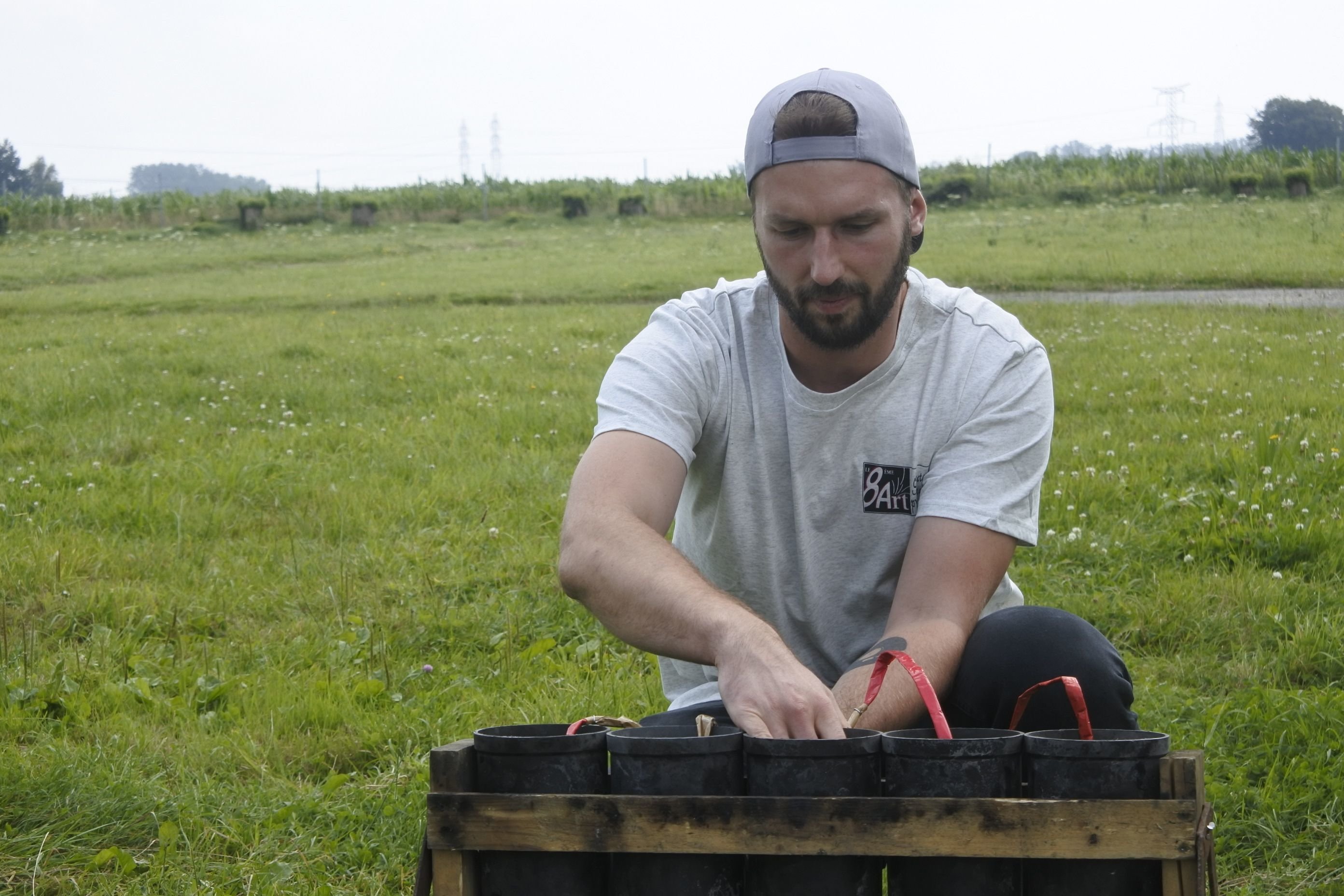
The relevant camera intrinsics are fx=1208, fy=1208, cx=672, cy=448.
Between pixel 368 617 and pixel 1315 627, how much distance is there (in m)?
2.96

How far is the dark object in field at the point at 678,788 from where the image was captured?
5.22 feet

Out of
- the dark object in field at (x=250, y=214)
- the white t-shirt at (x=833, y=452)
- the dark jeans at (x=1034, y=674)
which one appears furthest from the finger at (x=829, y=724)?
the dark object in field at (x=250, y=214)

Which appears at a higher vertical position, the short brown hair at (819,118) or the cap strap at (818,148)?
the short brown hair at (819,118)

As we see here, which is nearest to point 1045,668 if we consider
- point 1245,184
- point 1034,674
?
point 1034,674

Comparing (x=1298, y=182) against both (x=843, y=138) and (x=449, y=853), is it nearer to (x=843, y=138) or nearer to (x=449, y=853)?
(x=843, y=138)

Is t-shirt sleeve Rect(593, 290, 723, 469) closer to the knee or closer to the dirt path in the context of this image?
the knee

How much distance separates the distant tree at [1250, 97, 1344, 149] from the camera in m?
74.2

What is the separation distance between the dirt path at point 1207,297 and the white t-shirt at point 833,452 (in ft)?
29.6

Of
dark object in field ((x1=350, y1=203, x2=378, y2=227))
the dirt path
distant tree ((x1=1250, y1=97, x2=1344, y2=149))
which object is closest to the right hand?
the dirt path

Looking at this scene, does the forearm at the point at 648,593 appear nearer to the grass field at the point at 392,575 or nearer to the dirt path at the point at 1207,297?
the grass field at the point at 392,575

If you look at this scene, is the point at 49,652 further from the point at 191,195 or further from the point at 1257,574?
the point at 191,195

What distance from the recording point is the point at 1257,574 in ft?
13.3

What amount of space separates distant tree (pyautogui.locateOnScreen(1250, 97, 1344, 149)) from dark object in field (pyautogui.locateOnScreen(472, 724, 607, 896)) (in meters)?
79.2

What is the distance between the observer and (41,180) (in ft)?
276
